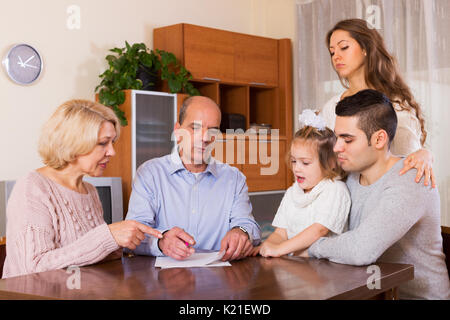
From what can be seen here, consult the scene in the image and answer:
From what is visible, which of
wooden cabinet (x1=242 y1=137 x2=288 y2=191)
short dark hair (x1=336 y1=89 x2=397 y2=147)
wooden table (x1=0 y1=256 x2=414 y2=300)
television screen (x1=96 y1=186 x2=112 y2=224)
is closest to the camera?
wooden table (x1=0 y1=256 x2=414 y2=300)

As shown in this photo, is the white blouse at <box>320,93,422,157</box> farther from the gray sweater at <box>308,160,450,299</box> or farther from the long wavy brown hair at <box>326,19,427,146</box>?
the gray sweater at <box>308,160,450,299</box>

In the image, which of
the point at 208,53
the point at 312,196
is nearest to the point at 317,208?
the point at 312,196

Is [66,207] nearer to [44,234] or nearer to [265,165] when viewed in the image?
[44,234]

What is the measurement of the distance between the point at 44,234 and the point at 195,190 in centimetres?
77

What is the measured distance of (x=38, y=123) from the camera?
4.21m

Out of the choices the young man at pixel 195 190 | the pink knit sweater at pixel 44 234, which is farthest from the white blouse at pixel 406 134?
the pink knit sweater at pixel 44 234

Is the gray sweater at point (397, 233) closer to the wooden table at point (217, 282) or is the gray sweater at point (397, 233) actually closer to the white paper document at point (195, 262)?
the wooden table at point (217, 282)

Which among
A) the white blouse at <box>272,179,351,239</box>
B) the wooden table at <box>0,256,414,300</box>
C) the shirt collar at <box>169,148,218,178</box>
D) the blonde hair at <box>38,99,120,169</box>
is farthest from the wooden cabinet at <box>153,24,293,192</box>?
the wooden table at <box>0,256,414,300</box>

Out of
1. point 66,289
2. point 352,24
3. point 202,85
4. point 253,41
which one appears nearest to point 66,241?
point 66,289

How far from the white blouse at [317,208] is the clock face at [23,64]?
2.67 metres

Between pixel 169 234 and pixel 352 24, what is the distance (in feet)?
4.43

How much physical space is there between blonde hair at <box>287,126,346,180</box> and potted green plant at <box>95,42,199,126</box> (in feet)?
8.21

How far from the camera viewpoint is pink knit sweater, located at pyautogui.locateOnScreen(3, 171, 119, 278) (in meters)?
1.76
